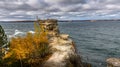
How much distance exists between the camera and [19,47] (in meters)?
29.3

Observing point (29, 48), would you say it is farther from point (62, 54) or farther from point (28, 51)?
point (62, 54)

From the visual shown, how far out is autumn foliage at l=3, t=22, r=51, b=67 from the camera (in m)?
28.7

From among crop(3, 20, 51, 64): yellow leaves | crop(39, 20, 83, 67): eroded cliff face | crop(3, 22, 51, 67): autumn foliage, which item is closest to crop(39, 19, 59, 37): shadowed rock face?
crop(39, 20, 83, 67): eroded cliff face

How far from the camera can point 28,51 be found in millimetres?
30156

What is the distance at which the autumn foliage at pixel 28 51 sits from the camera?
28.7 metres

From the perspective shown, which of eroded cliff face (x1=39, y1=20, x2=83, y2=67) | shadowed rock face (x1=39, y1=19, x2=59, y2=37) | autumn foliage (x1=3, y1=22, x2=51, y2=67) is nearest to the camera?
autumn foliage (x1=3, y1=22, x2=51, y2=67)

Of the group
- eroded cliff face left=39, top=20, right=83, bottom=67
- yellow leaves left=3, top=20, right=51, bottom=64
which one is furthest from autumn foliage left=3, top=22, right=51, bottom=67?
eroded cliff face left=39, top=20, right=83, bottom=67

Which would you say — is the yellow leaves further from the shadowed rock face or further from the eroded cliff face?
the shadowed rock face

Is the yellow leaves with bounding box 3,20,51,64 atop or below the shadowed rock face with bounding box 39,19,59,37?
below

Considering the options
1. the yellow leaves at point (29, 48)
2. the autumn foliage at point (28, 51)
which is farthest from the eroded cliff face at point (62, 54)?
the yellow leaves at point (29, 48)

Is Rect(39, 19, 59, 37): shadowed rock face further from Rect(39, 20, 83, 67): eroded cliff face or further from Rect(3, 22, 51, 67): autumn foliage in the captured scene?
Rect(3, 22, 51, 67): autumn foliage

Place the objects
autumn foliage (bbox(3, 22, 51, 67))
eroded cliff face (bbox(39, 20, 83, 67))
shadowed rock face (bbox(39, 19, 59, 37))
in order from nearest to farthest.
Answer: autumn foliage (bbox(3, 22, 51, 67)) → eroded cliff face (bbox(39, 20, 83, 67)) → shadowed rock face (bbox(39, 19, 59, 37))

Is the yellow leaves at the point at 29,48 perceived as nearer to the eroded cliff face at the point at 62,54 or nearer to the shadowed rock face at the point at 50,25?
the eroded cliff face at the point at 62,54

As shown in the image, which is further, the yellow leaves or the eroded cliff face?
the eroded cliff face
